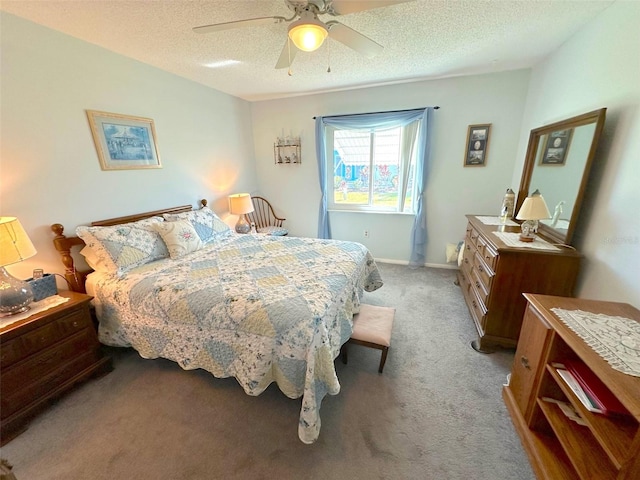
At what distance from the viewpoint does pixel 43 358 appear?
5.14ft

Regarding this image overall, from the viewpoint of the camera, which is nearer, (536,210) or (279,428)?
(279,428)

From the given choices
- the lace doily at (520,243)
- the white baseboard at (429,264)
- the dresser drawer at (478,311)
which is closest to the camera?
the lace doily at (520,243)

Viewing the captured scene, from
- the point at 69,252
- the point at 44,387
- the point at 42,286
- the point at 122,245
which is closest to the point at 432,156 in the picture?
the point at 122,245

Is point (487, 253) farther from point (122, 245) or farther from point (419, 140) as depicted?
point (122, 245)

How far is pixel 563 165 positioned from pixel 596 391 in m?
1.72

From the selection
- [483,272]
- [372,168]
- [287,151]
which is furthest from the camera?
[287,151]

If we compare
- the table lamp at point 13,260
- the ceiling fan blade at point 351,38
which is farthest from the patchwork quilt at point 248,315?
the ceiling fan blade at point 351,38

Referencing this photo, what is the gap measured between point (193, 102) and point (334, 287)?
2.83 m

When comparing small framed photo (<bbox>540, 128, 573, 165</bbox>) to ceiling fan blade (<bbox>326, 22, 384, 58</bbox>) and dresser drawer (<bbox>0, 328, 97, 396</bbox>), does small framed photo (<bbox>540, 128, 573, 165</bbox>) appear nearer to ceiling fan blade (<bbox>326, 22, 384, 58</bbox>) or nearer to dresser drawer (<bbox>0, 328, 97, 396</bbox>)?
ceiling fan blade (<bbox>326, 22, 384, 58</bbox>)

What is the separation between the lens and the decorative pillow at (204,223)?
2616mm

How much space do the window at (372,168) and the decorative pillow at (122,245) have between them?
8.29 ft

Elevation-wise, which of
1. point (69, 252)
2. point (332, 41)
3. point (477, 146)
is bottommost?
point (69, 252)

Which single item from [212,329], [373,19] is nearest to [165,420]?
[212,329]

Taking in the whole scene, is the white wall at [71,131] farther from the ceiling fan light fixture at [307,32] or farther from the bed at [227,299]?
the ceiling fan light fixture at [307,32]
